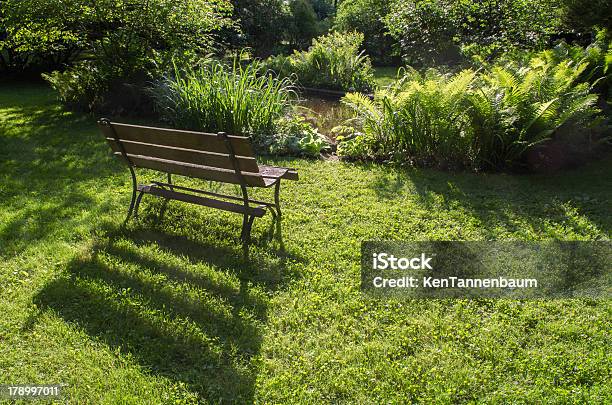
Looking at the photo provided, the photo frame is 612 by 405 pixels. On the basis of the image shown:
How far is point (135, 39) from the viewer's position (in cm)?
915

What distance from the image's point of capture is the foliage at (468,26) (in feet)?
32.3

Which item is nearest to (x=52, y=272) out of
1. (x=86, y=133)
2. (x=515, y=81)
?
(x=86, y=133)

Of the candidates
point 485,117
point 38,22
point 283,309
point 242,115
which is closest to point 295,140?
point 242,115

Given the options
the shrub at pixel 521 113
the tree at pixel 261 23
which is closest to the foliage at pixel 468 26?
the shrub at pixel 521 113

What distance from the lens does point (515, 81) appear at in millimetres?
6066

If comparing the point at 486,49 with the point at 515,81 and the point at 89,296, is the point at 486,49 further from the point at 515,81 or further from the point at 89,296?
the point at 89,296

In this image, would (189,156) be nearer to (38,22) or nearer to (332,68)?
(38,22)

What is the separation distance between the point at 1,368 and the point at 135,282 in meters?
1.06

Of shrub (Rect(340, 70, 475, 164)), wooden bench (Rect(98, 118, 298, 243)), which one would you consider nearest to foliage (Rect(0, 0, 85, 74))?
wooden bench (Rect(98, 118, 298, 243))

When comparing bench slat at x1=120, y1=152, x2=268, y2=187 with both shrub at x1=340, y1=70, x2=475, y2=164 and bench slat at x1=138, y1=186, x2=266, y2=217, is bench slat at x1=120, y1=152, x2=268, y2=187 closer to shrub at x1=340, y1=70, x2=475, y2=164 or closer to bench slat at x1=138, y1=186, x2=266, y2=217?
bench slat at x1=138, y1=186, x2=266, y2=217

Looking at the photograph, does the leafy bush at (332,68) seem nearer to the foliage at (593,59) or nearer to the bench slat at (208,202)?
the foliage at (593,59)

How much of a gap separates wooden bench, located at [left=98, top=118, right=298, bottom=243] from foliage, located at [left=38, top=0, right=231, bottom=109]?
4.68 m

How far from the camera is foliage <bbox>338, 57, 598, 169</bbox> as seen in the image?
229 inches

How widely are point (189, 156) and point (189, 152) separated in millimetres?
44
